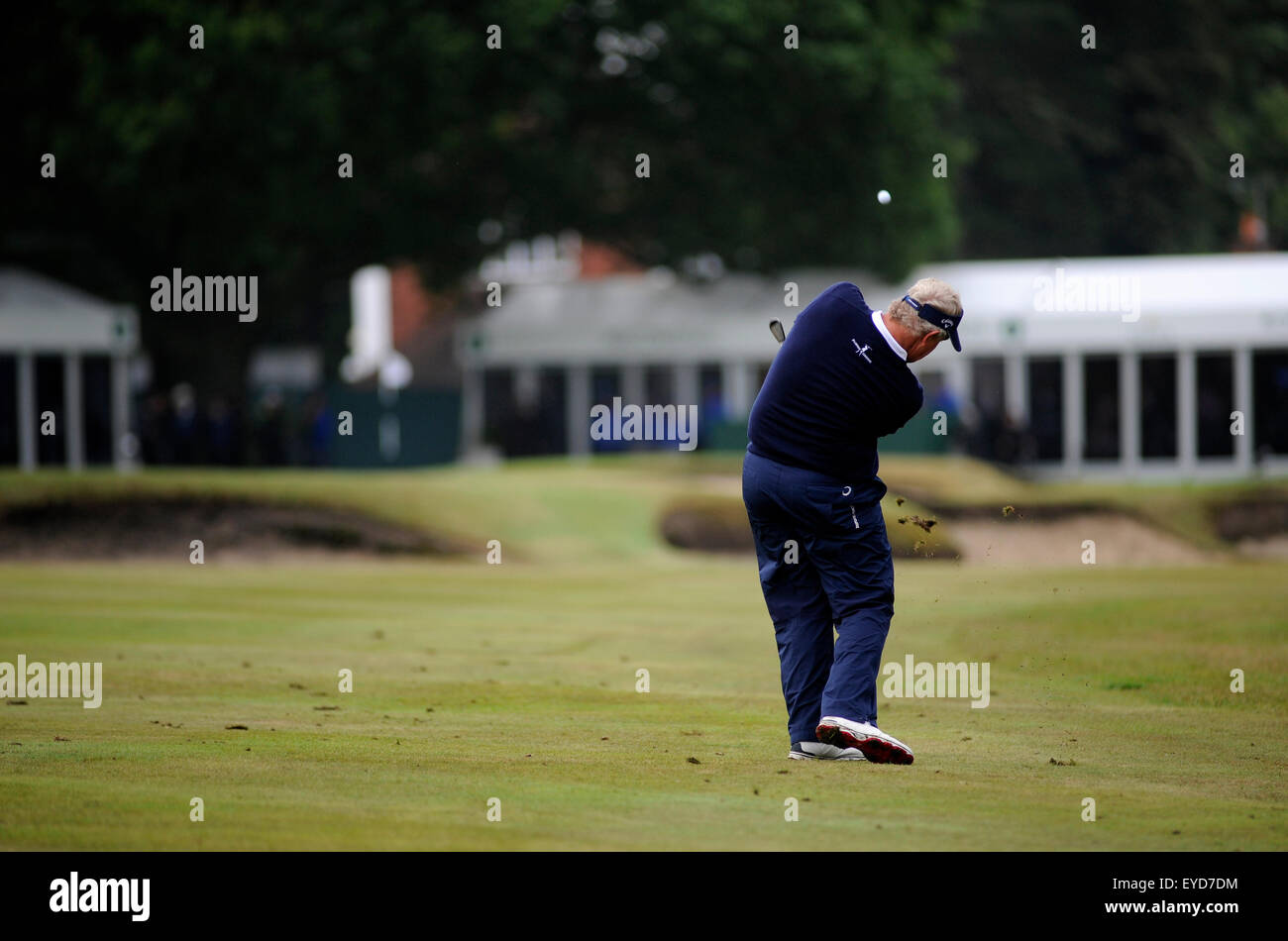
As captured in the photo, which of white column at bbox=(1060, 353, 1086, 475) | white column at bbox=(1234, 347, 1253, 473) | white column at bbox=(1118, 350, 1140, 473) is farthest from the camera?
white column at bbox=(1060, 353, 1086, 475)

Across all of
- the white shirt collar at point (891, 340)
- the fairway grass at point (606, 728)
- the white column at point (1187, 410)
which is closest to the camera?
the fairway grass at point (606, 728)

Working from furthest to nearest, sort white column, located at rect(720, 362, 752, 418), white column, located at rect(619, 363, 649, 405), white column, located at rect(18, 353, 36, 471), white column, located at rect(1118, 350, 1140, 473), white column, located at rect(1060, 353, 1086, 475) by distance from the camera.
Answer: white column, located at rect(619, 363, 649, 405)
white column, located at rect(720, 362, 752, 418)
white column, located at rect(1060, 353, 1086, 475)
white column, located at rect(1118, 350, 1140, 473)
white column, located at rect(18, 353, 36, 471)

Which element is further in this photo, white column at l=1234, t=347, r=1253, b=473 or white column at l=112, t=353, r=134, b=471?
white column at l=1234, t=347, r=1253, b=473

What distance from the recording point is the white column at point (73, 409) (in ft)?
119

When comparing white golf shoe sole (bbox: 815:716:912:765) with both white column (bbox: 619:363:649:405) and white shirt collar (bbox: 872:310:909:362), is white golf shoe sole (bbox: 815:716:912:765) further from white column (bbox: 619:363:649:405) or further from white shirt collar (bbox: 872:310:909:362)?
white column (bbox: 619:363:649:405)

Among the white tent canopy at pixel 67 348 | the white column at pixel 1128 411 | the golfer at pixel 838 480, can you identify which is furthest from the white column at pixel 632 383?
the golfer at pixel 838 480

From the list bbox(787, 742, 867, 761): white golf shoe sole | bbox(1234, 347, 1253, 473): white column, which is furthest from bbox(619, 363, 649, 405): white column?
bbox(787, 742, 867, 761): white golf shoe sole

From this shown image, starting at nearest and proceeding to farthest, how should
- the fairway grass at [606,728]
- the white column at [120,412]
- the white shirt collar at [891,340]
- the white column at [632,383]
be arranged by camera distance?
the fairway grass at [606,728] < the white shirt collar at [891,340] < the white column at [120,412] < the white column at [632,383]

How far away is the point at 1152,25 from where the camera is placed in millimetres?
50625

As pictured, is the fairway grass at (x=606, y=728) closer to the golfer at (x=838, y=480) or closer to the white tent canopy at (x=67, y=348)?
the golfer at (x=838, y=480)

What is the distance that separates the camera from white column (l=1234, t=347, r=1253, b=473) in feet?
124

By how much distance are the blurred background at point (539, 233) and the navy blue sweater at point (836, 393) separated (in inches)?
984

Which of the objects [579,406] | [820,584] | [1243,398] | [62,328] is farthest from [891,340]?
[579,406]

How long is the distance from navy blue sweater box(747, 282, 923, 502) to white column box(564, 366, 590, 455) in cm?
3348
